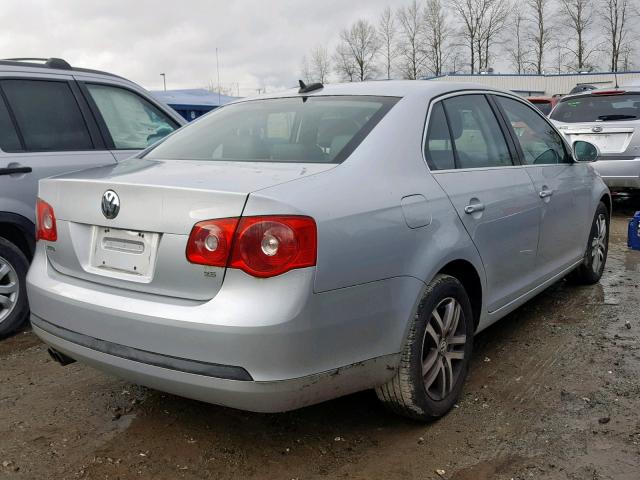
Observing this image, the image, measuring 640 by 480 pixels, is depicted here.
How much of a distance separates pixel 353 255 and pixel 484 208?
1127mm

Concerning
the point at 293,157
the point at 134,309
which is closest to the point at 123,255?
the point at 134,309

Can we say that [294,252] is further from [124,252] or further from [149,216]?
[124,252]

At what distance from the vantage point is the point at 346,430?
2.92 meters

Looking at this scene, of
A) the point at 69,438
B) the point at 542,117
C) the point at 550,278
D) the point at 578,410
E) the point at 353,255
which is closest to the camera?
the point at 353,255

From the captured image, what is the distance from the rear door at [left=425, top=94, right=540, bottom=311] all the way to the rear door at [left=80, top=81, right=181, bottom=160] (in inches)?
102

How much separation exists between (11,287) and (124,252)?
6.98 ft

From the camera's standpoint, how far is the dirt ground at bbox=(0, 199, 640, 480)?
2.60 m

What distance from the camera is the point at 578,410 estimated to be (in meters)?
3.07

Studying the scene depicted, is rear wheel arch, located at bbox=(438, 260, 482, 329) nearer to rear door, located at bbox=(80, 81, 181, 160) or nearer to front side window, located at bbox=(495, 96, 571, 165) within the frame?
front side window, located at bbox=(495, 96, 571, 165)

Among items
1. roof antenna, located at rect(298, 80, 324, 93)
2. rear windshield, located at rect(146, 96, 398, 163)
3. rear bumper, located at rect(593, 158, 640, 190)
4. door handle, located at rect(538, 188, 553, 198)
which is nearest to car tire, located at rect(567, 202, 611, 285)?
door handle, located at rect(538, 188, 553, 198)

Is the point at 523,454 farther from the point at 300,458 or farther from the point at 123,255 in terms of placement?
the point at 123,255

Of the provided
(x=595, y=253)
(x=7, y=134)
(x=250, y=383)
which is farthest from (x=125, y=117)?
(x=595, y=253)

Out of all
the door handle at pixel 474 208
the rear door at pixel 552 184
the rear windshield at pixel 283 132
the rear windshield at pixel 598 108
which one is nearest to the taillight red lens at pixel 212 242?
the rear windshield at pixel 283 132

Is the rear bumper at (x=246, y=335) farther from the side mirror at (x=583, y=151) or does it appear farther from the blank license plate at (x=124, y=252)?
the side mirror at (x=583, y=151)
